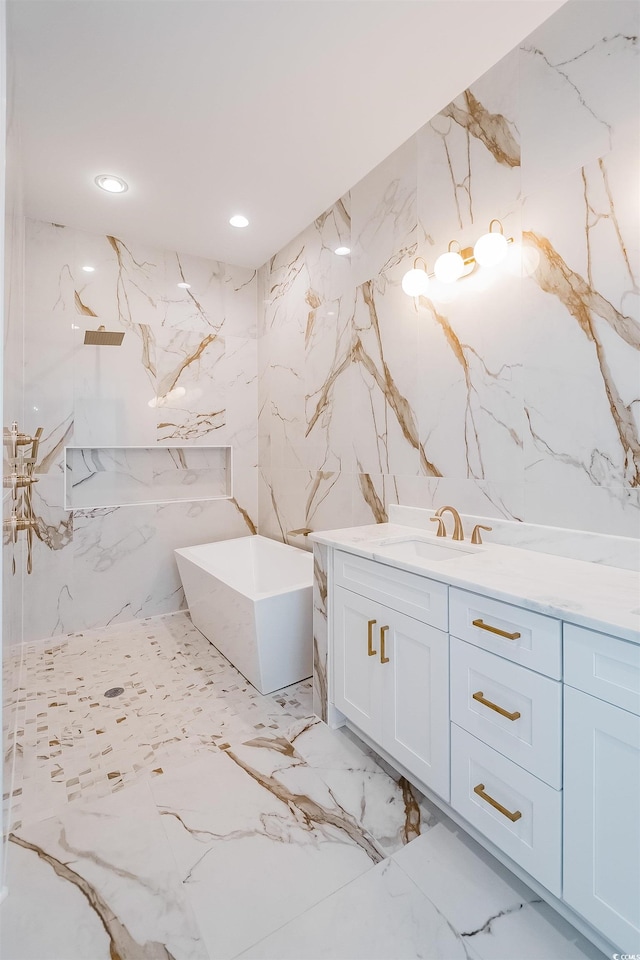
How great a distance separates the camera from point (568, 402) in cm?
156

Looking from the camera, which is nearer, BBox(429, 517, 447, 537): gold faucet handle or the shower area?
BBox(429, 517, 447, 537): gold faucet handle

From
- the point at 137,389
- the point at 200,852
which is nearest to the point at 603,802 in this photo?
the point at 200,852

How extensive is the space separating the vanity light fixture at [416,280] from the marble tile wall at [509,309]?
50mm

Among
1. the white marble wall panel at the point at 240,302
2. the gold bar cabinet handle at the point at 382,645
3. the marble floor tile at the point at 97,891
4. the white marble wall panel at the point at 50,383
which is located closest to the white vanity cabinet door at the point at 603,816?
the gold bar cabinet handle at the point at 382,645

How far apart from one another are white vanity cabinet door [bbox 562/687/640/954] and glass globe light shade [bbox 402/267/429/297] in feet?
5.91

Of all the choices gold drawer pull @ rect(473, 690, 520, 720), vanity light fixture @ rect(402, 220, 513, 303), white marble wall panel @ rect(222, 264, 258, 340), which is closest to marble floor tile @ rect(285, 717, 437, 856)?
gold drawer pull @ rect(473, 690, 520, 720)

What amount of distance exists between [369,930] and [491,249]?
2.27 meters

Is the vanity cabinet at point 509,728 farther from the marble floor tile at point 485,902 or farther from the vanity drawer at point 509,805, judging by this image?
the marble floor tile at point 485,902

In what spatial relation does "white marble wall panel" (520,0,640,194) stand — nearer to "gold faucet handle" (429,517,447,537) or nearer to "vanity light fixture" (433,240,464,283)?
"vanity light fixture" (433,240,464,283)

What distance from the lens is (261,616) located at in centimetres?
218

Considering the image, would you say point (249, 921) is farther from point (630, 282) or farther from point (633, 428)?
point (630, 282)

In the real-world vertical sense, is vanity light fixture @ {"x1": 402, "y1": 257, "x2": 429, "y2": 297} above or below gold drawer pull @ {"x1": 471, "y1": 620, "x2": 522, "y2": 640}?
above

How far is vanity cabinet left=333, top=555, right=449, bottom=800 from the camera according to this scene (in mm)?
1414

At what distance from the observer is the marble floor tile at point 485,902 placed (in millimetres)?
1101
